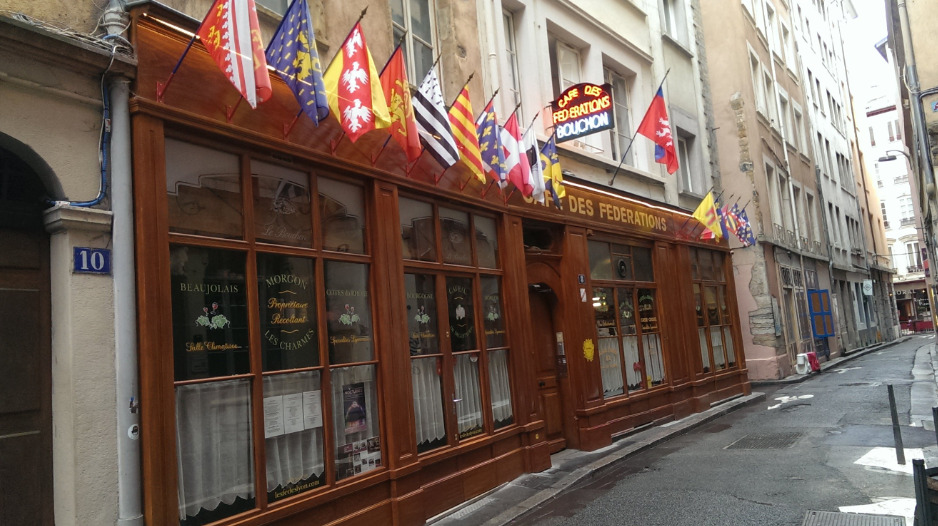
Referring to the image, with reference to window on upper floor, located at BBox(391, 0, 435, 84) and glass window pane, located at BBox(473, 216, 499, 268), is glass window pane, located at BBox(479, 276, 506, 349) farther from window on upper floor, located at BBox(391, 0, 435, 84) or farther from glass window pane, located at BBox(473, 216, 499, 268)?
window on upper floor, located at BBox(391, 0, 435, 84)

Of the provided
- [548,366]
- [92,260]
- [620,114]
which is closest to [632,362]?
[548,366]

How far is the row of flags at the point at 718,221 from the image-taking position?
42.7ft

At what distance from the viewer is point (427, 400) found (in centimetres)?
731

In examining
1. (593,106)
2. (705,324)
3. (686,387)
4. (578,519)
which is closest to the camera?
(578,519)

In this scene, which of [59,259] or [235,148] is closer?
[59,259]

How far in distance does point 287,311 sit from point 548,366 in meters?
5.17

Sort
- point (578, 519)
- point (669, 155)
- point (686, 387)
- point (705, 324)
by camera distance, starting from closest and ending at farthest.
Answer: point (578, 519) → point (669, 155) → point (686, 387) → point (705, 324)

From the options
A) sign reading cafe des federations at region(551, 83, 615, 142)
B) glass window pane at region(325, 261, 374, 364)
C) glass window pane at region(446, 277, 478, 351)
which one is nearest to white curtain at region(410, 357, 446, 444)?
glass window pane at region(446, 277, 478, 351)

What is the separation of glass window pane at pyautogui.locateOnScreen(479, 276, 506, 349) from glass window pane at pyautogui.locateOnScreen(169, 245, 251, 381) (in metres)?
3.63

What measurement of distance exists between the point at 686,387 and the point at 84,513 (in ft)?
35.8

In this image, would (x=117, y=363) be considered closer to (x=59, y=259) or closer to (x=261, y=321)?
(x=59, y=259)

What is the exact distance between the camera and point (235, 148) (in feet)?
18.5

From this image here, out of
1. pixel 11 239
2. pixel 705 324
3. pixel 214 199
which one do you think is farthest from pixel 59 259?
pixel 705 324

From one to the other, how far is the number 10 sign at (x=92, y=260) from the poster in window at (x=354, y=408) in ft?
8.02
